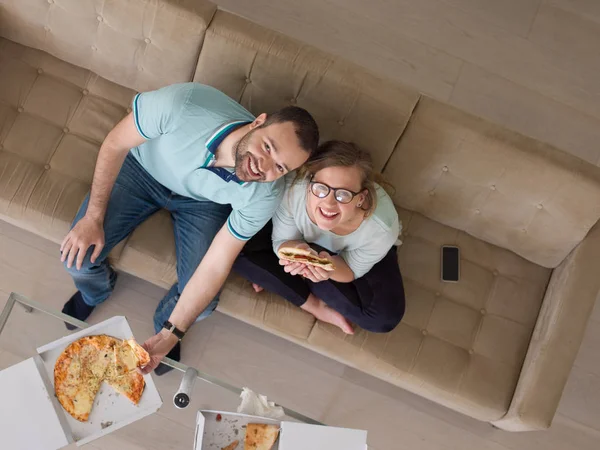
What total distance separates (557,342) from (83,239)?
68.1 inches

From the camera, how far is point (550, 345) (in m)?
1.84

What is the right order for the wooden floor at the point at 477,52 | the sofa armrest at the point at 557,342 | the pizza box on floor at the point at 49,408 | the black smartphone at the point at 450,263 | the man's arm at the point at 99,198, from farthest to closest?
1. the wooden floor at the point at 477,52
2. the black smartphone at the point at 450,263
3. the sofa armrest at the point at 557,342
4. the man's arm at the point at 99,198
5. the pizza box on floor at the point at 49,408

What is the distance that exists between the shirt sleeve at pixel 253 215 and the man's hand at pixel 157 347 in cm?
40

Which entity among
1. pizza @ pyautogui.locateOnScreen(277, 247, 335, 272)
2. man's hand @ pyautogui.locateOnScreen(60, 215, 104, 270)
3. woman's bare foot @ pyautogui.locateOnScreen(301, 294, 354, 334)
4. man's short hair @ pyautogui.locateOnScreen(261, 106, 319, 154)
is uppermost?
man's short hair @ pyautogui.locateOnScreen(261, 106, 319, 154)

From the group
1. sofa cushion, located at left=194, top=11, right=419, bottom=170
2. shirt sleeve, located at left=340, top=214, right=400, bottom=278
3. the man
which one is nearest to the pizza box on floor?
the man

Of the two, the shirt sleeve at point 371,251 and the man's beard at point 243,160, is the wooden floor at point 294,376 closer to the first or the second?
the shirt sleeve at point 371,251

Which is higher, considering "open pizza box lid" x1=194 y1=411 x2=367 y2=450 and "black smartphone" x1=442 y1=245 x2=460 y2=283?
"black smartphone" x1=442 y1=245 x2=460 y2=283

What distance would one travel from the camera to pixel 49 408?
148 cm

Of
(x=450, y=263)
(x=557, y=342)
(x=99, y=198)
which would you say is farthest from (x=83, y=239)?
(x=557, y=342)

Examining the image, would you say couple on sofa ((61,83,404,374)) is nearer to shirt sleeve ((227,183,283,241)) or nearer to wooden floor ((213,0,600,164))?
shirt sleeve ((227,183,283,241))

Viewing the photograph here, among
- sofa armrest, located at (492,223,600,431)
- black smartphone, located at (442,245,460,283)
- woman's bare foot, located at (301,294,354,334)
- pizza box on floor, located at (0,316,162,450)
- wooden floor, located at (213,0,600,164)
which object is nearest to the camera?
pizza box on floor, located at (0,316,162,450)

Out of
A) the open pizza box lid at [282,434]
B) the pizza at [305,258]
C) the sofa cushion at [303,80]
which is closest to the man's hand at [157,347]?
the open pizza box lid at [282,434]

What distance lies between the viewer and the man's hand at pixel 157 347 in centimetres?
157

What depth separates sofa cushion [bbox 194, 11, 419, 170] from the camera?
5.73 feet
